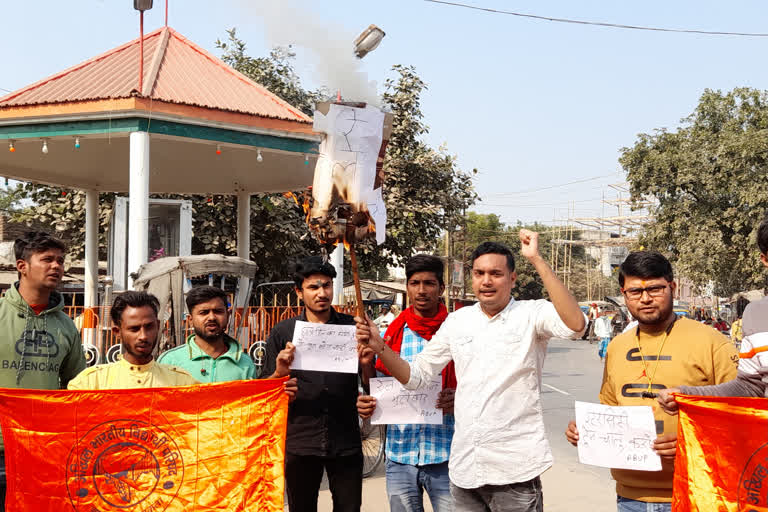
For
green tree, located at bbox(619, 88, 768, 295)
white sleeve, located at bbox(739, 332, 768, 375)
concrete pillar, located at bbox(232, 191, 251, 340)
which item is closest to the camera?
white sleeve, located at bbox(739, 332, 768, 375)

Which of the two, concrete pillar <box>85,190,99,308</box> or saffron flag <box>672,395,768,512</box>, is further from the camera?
concrete pillar <box>85,190,99,308</box>

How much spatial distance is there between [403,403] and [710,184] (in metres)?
26.4

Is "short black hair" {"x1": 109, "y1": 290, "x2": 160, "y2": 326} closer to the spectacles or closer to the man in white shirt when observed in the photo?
the man in white shirt

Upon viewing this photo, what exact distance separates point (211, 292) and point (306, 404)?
101cm

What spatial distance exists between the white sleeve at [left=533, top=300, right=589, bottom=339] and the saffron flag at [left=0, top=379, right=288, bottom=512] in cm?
139

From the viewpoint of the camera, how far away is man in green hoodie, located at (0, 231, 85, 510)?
13.3ft

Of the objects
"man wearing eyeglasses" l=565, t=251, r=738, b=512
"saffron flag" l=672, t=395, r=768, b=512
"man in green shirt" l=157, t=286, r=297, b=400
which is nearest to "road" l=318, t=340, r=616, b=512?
"man in green shirt" l=157, t=286, r=297, b=400

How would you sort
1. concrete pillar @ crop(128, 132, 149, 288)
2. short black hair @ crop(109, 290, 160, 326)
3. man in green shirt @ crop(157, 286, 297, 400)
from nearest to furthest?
short black hair @ crop(109, 290, 160, 326) < man in green shirt @ crop(157, 286, 297, 400) < concrete pillar @ crop(128, 132, 149, 288)

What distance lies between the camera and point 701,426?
10.8 ft

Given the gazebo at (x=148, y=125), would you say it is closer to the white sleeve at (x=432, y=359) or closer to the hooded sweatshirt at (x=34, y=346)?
the hooded sweatshirt at (x=34, y=346)

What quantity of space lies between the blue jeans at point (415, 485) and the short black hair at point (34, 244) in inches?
89.5

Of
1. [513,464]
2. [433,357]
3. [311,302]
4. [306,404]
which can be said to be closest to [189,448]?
[306,404]

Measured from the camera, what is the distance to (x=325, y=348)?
4086 millimetres

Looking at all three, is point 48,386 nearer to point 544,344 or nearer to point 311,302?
point 311,302
